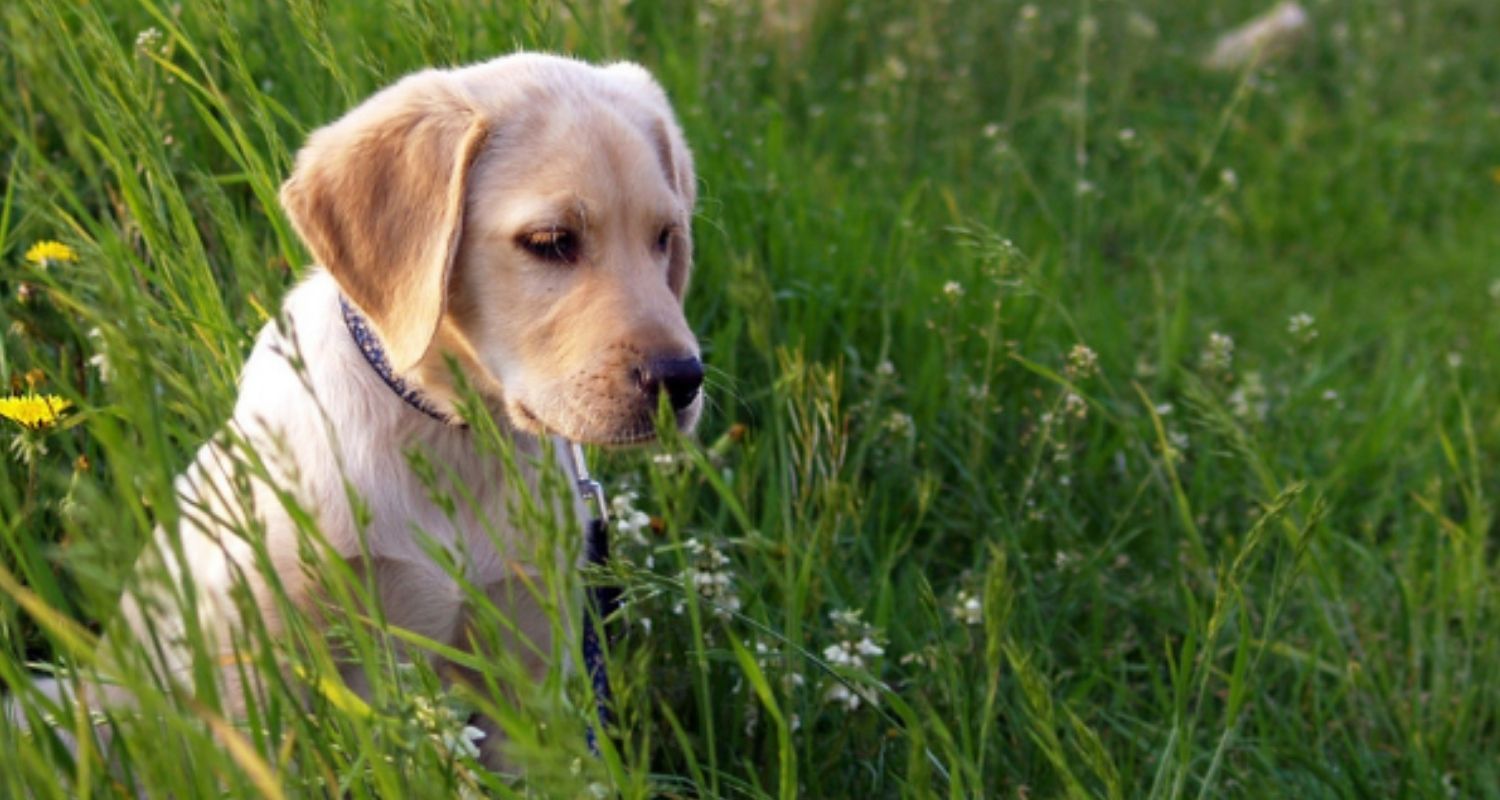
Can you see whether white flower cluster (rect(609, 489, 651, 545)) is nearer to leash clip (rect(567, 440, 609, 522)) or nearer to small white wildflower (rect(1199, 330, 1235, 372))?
leash clip (rect(567, 440, 609, 522))

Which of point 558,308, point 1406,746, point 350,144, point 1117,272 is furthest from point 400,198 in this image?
point 1117,272

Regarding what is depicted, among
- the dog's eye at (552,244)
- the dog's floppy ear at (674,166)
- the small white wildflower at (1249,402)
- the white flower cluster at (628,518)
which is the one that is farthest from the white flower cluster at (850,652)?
the small white wildflower at (1249,402)

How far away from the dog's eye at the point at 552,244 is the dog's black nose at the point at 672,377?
0.26 m

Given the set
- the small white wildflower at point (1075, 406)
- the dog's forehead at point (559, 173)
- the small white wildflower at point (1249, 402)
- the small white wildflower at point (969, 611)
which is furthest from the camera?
the small white wildflower at point (1249, 402)

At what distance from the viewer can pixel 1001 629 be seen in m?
1.99

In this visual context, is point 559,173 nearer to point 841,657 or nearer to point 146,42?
point 841,657

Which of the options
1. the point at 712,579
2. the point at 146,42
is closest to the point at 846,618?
the point at 712,579

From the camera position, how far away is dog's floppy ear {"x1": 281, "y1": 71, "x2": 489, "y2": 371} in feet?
8.27

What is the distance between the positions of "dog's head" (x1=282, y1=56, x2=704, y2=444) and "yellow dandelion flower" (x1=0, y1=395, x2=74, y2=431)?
465mm

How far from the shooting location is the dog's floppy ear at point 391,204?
2521 millimetres

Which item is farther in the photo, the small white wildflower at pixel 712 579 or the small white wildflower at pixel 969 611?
the small white wildflower at pixel 969 611

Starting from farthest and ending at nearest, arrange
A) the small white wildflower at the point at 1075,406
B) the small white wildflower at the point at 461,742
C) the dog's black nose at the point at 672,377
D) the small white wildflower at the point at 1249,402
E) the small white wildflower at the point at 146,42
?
the small white wildflower at the point at 1249,402 → the small white wildflower at the point at 1075,406 → the small white wildflower at the point at 146,42 → the dog's black nose at the point at 672,377 → the small white wildflower at the point at 461,742

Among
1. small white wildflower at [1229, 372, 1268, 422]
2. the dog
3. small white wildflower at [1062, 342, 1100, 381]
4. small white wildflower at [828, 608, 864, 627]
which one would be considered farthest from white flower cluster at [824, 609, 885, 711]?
small white wildflower at [1229, 372, 1268, 422]

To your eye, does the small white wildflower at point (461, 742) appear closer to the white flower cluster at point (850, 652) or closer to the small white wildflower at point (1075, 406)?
the white flower cluster at point (850, 652)
